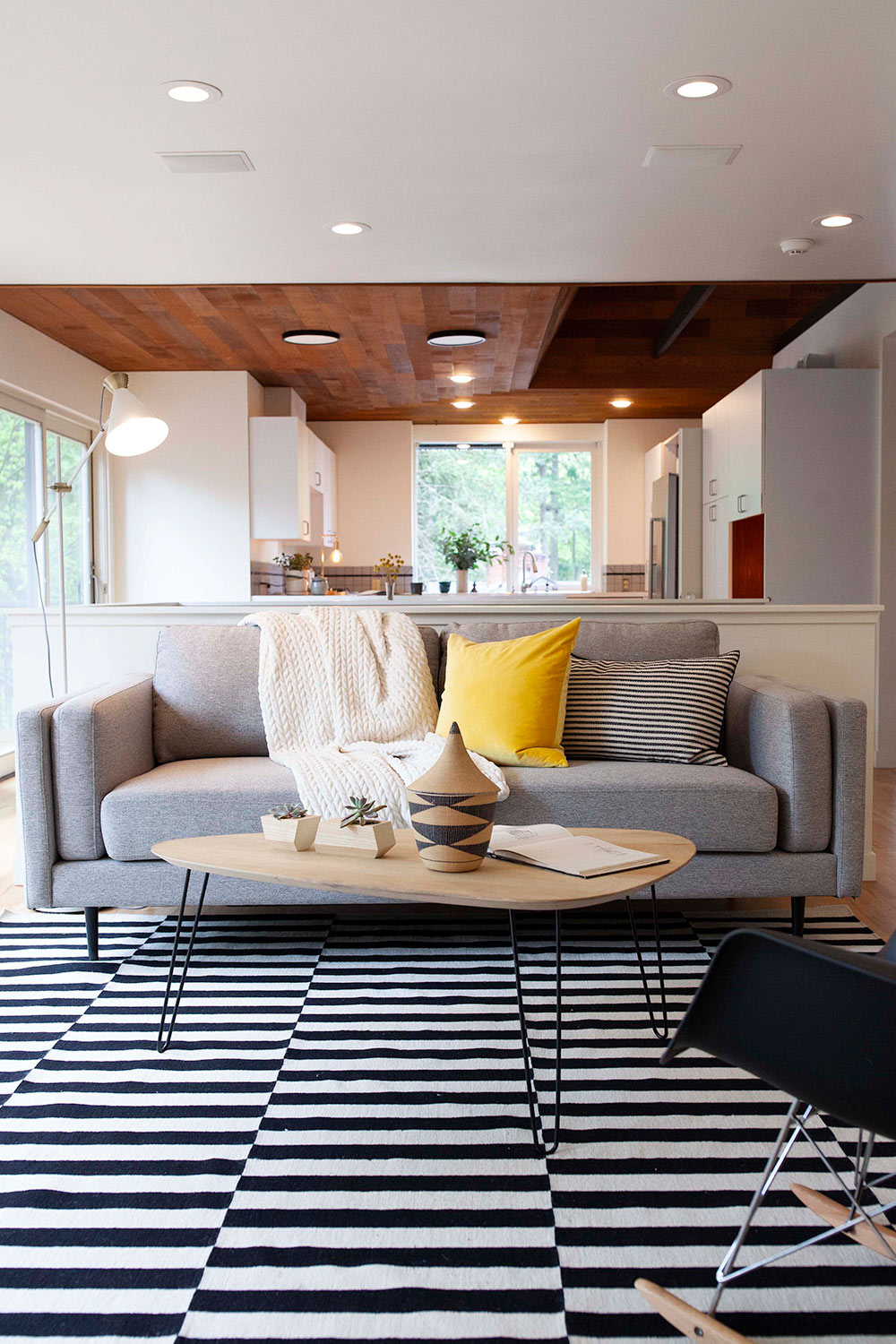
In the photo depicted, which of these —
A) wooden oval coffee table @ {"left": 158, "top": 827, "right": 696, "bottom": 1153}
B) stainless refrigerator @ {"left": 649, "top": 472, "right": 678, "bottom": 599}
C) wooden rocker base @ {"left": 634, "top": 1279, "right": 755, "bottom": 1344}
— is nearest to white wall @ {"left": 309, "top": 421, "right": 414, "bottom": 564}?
stainless refrigerator @ {"left": 649, "top": 472, "right": 678, "bottom": 599}

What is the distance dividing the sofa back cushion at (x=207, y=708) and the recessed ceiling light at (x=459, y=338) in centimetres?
306

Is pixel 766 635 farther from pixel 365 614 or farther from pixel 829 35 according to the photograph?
pixel 829 35

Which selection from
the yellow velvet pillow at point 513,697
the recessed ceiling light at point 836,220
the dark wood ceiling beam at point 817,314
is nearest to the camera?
the yellow velvet pillow at point 513,697

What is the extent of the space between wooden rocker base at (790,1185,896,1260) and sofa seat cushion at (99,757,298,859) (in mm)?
1624

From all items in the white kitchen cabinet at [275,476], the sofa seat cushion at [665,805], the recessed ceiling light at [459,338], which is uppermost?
the recessed ceiling light at [459,338]

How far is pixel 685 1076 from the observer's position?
2.14 m

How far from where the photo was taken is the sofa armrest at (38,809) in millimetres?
2770

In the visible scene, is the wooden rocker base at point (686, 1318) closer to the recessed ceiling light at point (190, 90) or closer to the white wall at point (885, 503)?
the recessed ceiling light at point (190, 90)

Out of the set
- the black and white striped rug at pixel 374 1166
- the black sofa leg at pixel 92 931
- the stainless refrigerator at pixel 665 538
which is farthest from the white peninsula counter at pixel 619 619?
the stainless refrigerator at pixel 665 538

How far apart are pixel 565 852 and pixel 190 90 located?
2.22 metres

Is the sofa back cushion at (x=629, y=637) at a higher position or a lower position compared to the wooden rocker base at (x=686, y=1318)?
higher

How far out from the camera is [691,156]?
3.20 metres

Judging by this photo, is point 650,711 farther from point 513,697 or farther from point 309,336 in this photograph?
point 309,336

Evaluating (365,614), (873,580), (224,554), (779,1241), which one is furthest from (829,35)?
(224,554)
